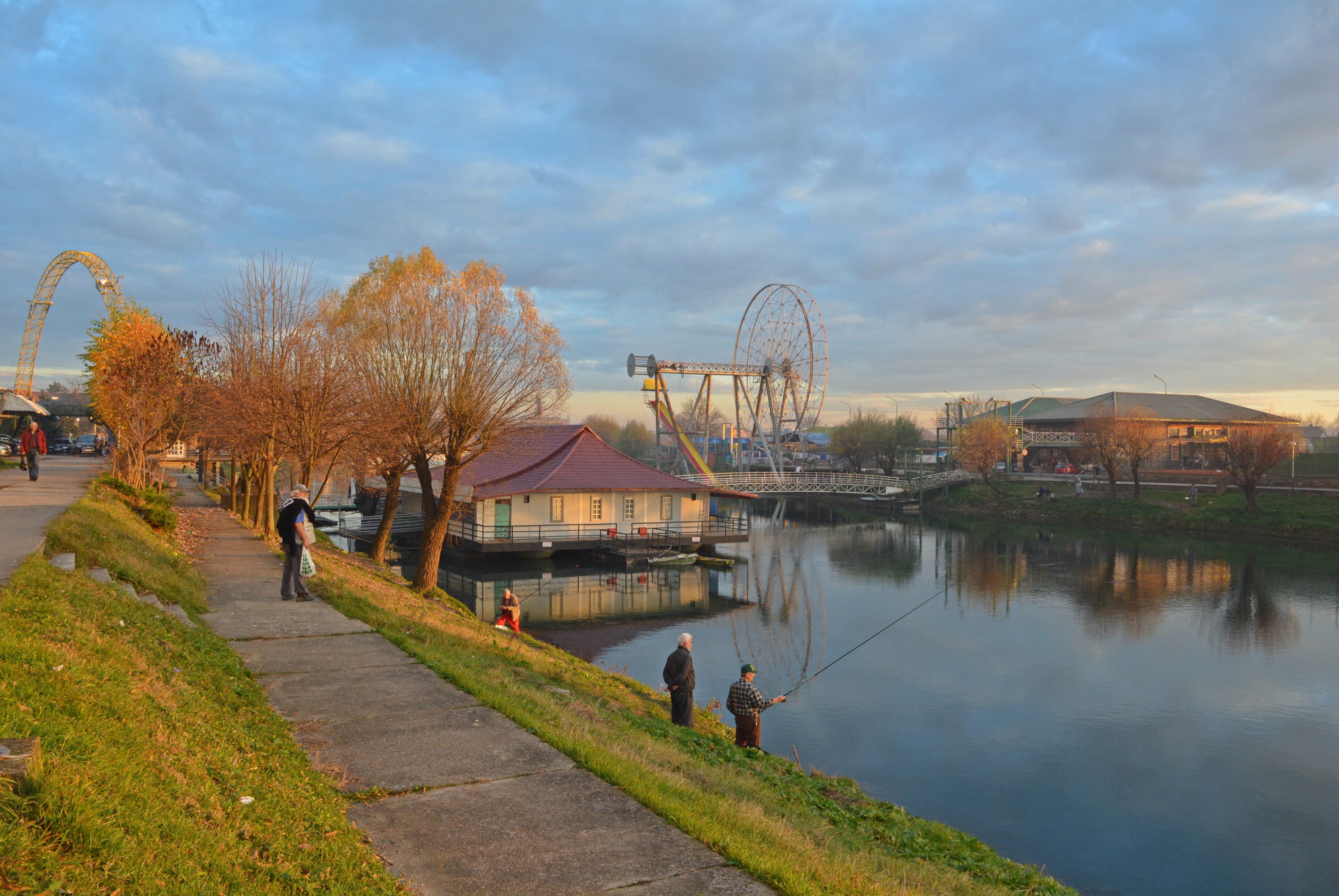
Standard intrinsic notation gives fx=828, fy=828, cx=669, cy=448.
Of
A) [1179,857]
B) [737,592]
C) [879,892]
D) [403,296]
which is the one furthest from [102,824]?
[737,592]

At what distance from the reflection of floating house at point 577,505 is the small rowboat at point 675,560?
68cm

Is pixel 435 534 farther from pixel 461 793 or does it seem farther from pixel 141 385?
pixel 461 793

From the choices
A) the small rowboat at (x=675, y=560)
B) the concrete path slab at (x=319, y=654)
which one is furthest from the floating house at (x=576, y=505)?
the concrete path slab at (x=319, y=654)

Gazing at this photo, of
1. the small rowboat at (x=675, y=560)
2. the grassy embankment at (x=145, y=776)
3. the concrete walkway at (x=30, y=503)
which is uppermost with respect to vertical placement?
the concrete walkway at (x=30, y=503)

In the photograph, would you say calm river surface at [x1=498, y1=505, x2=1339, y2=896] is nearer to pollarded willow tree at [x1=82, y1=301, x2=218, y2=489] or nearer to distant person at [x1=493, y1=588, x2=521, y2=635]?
distant person at [x1=493, y1=588, x2=521, y2=635]

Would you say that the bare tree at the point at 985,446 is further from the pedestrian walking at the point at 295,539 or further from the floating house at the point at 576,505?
the pedestrian walking at the point at 295,539

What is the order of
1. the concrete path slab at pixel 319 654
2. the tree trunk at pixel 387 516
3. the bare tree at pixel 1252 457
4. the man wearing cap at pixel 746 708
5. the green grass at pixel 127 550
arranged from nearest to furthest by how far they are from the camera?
the concrete path slab at pixel 319 654 → the green grass at pixel 127 550 → the man wearing cap at pixel 746 708 → the tree trunk at pixel 387 516 → the bare tree at pixel 1252 457

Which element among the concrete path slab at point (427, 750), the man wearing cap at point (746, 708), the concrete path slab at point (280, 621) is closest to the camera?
the concrete path slab at point (427, 750)

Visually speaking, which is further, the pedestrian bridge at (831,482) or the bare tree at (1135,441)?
the pedestrian bridge at (831,482)

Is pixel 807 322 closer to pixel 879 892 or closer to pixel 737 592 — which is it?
pixel 737 592

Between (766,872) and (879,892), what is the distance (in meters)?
0.90

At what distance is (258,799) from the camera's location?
4.73 metres

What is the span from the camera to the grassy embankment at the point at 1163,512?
48.5m

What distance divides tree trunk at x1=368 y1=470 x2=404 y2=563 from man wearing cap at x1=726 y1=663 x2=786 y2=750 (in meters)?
13.7
